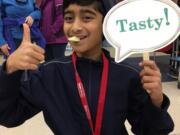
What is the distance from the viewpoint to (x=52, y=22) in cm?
285

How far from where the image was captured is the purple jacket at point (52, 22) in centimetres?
281

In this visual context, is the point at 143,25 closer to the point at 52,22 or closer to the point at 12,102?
the point at 12,102

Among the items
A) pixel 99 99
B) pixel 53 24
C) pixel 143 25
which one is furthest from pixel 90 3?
pixel 53 24

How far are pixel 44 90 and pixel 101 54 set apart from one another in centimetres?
24

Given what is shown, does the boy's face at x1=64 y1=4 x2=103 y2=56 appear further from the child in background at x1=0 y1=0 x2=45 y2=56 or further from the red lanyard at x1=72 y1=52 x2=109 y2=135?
the child in background at x1=0 y1=0 x2=45 y2=56

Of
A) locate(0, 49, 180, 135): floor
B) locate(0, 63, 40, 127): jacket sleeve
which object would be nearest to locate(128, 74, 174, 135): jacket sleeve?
locate(0, 63, 40, 127): jacket sleeve

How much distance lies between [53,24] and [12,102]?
1693 millimetres

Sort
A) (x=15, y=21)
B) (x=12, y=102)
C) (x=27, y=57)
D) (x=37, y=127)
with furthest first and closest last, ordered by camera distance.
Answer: (x=37, y=127), (x=15, y=21), (x=12, y=102), (x=27, y=57)

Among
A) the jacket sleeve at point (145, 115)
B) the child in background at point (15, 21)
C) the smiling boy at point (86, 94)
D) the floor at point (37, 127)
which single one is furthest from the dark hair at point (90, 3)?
the floor at point (37, 127)

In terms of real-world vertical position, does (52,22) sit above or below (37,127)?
above

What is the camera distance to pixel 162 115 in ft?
4.02

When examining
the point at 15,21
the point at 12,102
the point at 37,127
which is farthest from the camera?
the point at 37,127

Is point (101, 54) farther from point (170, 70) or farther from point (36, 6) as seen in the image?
point (170, 70)

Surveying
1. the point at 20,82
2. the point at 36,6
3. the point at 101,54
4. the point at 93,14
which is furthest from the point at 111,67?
the point at 36,6
